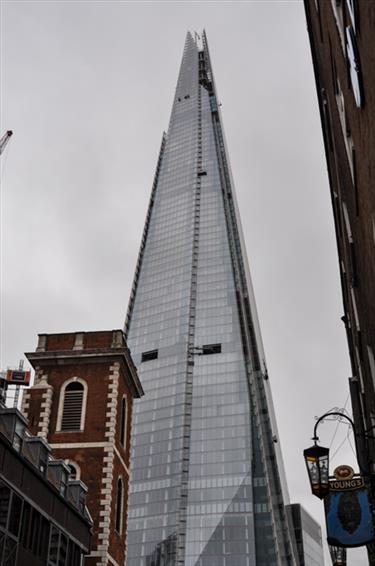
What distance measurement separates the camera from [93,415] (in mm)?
39719

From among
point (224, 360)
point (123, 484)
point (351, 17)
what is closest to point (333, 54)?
point (351, 17)

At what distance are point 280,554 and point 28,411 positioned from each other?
371ft

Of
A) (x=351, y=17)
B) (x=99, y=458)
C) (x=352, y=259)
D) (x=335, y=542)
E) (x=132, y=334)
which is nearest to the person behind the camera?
(x=351, y=17)

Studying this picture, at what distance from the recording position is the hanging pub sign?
53.9 ft

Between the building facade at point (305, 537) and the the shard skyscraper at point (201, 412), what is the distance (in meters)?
13.9

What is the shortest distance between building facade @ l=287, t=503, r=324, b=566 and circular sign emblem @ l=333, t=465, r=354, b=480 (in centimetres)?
16189

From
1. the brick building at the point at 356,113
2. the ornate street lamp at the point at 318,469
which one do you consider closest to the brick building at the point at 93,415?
the brick building at the point at 356,113

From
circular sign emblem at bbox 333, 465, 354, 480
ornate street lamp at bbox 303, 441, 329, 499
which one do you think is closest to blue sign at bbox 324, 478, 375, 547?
circular sign emblem at bbox 333, 465, 354, 480

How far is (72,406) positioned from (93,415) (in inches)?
62.3

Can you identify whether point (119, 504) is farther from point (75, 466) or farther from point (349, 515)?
point (349, 515)

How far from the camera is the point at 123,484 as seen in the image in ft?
135

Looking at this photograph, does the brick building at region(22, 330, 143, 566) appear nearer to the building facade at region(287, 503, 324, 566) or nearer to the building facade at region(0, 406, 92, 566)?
the building facade at region(0, 406, 92, 566)

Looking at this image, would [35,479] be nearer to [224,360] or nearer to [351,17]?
[351,17]

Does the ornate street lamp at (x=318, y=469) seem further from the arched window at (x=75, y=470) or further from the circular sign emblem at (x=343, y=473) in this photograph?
the arched window at (x=75, y=470)
